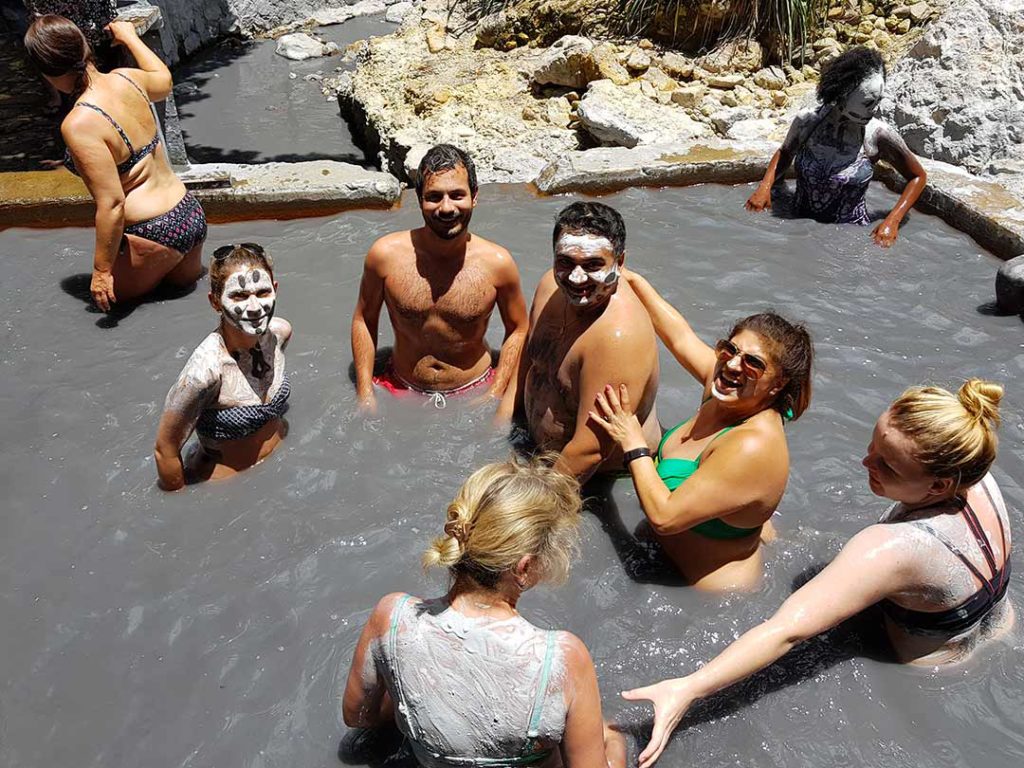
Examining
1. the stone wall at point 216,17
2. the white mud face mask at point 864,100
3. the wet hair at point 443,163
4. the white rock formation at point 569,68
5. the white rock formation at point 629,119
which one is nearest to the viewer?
the wet hair at point 443,163

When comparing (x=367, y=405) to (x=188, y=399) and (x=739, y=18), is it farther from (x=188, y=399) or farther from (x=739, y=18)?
(x=739, y=18)

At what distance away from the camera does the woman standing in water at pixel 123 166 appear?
14.5 feet

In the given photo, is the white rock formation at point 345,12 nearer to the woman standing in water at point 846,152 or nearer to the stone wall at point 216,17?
the stone wall at point 216,17

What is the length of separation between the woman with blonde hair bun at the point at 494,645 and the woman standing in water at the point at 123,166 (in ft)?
11.2

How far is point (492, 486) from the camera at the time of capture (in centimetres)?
212

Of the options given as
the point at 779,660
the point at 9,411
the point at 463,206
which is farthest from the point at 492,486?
the point at 9,411

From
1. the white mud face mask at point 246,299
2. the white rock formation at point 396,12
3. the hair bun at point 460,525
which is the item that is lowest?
the white rock formation at point 396,12

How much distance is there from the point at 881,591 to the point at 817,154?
13.8 feet

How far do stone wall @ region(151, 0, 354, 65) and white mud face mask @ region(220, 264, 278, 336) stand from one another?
1027cm

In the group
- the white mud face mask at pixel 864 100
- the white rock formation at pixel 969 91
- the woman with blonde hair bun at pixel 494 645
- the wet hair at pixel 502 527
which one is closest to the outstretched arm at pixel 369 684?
the woman with blonde hair bun at pixel 494 645

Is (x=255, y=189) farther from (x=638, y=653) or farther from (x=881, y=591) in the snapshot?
(x=881, y=591)

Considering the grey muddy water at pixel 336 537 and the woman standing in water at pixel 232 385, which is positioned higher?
the woman standing in water at pixel 232 385

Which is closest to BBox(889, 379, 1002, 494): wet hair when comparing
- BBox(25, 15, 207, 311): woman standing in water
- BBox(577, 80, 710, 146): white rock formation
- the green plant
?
BBox(25, 15, 207, 311): woman standing in water

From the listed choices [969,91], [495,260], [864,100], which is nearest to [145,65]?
[495,260]
